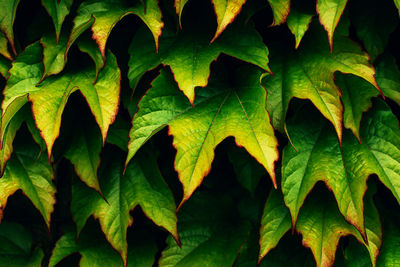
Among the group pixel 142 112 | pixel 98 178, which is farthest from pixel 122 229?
pixel 142 112

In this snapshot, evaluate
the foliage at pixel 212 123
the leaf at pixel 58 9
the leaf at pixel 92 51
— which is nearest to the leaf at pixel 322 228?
the foliage at pixel 212 123

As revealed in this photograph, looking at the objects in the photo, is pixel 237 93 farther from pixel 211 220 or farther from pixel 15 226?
pixel 15 226

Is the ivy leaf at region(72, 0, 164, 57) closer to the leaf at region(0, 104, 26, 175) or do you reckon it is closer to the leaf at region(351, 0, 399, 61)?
the leaf at region(0, 104, 26, 175)

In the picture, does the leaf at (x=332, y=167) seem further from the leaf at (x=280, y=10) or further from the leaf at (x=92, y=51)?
the leaf at (x=92, y=51)

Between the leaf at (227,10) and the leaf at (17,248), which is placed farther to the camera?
the leaf at (17,248)

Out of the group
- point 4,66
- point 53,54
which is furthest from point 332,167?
point 4,66

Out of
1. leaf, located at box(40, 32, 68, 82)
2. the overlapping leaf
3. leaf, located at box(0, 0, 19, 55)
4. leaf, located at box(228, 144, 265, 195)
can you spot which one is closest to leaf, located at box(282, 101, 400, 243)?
leaf, located at box(228, 144, 265, 195)

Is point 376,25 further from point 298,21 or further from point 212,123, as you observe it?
point 212,123
